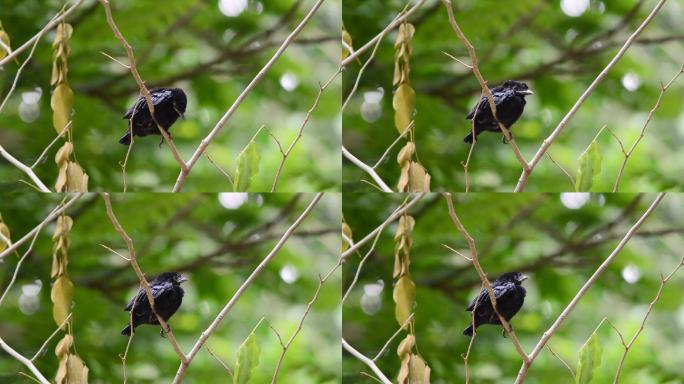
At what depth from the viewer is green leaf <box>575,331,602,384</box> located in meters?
2.24

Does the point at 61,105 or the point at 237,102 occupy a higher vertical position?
the point at 61,105

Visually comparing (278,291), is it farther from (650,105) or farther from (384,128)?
(650,105)

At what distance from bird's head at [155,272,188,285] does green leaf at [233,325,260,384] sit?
0.23 m

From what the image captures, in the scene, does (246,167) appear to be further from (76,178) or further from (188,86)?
(76,178)

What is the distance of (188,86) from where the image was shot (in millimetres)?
2289

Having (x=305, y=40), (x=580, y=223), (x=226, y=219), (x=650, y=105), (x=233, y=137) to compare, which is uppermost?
(x=305, y=40)

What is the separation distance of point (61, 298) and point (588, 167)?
138cm

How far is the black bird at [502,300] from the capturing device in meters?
2.19

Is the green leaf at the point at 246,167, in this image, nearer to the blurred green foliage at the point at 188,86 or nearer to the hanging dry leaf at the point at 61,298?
the blurred green foliage at the point at 188,86

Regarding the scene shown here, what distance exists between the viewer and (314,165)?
2307 mm

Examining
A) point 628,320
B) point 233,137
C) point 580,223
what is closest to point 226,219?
point 233,137

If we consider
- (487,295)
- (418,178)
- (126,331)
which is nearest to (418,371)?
(487,295)

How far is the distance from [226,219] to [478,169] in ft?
2.18

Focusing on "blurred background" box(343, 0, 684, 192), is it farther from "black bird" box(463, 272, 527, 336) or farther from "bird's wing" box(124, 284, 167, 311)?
"bird's wing" box(124, 284, 167, 311)
